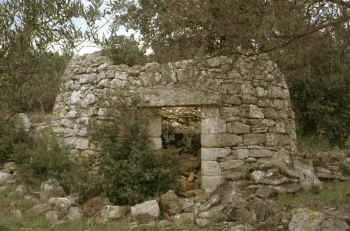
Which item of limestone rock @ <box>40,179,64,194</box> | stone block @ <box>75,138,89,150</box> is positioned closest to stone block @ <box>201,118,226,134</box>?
stone block @ <box>75,138,89,150</box>

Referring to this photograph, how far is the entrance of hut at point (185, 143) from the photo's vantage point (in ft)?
19.7

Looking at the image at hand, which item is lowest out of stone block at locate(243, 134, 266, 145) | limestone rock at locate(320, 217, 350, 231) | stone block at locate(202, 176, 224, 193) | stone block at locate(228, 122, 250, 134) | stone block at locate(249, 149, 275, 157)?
limestone rock at locate(320, 217, 350, 231)

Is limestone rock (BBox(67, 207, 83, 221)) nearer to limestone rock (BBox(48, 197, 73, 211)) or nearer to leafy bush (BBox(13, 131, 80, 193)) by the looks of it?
limestone rock (BBox(48, 197, 73, 211))

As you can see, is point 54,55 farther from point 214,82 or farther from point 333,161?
point 333,161

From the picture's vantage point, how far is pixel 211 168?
569cm

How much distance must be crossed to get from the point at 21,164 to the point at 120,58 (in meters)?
2.90

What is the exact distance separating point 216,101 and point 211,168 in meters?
1.19

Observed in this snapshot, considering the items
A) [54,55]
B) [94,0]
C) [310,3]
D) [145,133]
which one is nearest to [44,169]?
[145,133]

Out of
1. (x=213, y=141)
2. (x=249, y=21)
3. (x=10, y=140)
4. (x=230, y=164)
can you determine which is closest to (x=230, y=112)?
(x=213, y=141)

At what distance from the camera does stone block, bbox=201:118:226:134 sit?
569 centimetres

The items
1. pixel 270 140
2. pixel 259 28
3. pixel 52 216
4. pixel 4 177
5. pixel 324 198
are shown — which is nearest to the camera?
pixel 259 28

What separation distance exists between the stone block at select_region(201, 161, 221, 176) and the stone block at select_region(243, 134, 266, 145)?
0.68 m

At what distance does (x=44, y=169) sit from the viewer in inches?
247

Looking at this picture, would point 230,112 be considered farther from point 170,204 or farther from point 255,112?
point 170,204
